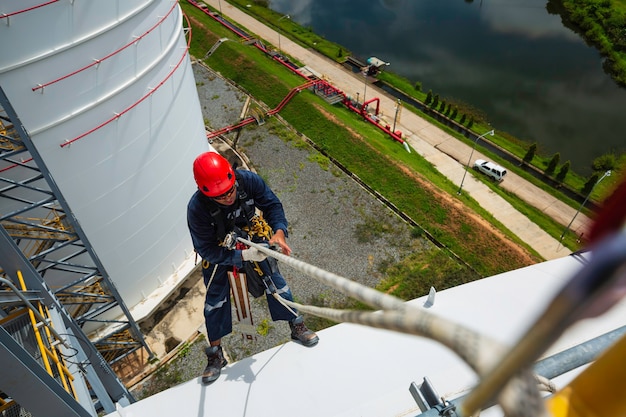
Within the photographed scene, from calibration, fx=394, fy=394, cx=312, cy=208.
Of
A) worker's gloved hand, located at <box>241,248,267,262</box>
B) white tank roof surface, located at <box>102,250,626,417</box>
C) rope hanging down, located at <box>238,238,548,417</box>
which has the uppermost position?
rope hanging down, located at <box>238,238,548,417</box>

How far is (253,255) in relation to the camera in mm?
6035

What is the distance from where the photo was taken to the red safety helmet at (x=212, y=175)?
232 inches

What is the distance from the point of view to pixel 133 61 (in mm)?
9438

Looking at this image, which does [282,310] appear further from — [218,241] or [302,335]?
[218,241]

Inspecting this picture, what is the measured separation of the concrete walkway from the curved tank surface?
16.8m

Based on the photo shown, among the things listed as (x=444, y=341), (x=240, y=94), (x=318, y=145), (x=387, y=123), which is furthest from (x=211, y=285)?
(x=387, y=123)

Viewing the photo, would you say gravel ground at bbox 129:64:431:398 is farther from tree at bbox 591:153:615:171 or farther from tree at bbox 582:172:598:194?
tree at bbox 591:153:615:171

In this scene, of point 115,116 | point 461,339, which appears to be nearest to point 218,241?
point 115,116

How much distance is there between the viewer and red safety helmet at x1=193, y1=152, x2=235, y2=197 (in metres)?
5.89

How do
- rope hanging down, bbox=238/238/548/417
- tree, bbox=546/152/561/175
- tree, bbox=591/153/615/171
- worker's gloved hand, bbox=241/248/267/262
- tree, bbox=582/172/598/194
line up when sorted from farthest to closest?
tree, bbox=591/153/615/171, tree, bbox=546/152/561/175, tree, bbox=582/172/598/194, worker's gloved hand, bbox=241/248/267/262, rope hanging down, bbox=238/238/548/417

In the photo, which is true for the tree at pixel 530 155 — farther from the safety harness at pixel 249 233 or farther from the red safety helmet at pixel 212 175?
the red safety helmet at pixel 212 175

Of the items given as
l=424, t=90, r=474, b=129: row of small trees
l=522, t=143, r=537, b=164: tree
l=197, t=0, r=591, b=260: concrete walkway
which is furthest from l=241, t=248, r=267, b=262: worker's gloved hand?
l=424, t=90, r=474, b=129: row of small trees

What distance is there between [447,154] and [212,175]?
2810 centimetres

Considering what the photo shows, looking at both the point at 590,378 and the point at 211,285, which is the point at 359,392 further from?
the point at 590,378
